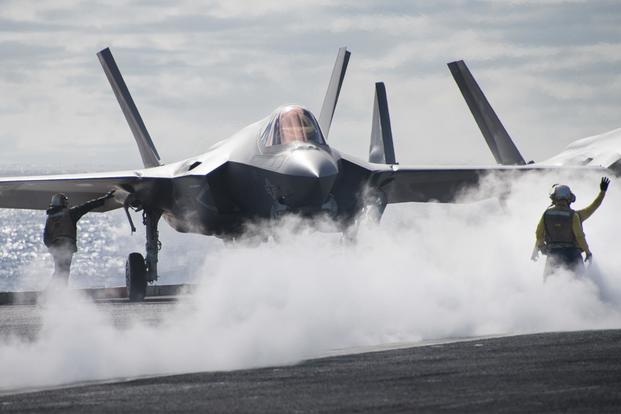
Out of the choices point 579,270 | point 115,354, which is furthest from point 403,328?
point 115,354

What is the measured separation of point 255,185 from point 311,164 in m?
1.91

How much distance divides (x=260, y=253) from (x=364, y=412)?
9.39 m

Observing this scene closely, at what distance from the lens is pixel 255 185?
2142 cm

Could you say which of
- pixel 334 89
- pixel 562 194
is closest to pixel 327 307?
pixel 562 194

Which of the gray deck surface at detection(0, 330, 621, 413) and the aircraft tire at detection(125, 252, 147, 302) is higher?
the aircraft tire at detection(125, 252, 147, 302)

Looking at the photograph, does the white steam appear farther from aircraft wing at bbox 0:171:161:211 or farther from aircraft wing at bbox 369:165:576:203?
aircraft wing at bbox 0:171:161:211

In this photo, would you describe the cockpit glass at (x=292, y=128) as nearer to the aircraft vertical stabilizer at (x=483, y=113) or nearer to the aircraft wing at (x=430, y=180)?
the aircraft wing at (x=430, y=180)

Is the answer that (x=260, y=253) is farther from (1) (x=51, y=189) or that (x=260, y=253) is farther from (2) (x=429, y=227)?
(1) (x=51, y=189)

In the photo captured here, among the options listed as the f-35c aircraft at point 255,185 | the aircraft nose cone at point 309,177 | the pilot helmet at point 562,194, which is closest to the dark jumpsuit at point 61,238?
the f-35c aircraft at point 255,185

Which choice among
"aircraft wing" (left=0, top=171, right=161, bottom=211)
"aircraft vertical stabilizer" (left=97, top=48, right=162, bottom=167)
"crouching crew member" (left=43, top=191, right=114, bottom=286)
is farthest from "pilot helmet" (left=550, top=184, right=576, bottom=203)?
"aircraft vertical stabilizer" (left=97, top=48, right=162, bottom=167)

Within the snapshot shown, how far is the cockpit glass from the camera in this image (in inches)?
829

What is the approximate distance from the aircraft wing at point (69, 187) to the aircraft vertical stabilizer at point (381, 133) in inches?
366

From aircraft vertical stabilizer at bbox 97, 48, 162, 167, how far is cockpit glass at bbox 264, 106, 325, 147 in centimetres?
1062

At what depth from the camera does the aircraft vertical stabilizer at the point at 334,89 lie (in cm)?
3033
